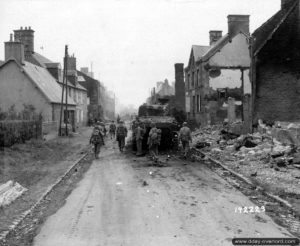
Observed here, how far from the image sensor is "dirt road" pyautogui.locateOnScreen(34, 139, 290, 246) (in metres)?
6.78

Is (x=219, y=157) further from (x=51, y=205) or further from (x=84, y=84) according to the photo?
(x=84, y=84)

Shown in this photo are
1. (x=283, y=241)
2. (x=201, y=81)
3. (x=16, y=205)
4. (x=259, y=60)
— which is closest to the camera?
(x=283, y=241)

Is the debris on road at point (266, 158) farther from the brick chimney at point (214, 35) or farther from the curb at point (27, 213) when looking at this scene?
the brick chimney at point (214, 35)

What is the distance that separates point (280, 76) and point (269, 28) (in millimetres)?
3134

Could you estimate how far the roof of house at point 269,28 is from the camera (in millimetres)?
22766

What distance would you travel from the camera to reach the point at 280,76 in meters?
23.2

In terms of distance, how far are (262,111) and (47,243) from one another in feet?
62.2

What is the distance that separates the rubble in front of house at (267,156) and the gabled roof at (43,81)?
1890cm

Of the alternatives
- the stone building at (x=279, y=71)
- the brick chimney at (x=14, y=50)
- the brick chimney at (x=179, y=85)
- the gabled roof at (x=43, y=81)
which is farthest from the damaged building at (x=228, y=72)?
the brick chimney at (x=14, y=50)

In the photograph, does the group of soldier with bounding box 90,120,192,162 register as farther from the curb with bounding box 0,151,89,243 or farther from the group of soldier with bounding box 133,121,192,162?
the curb with bounding box 0,151,89,243

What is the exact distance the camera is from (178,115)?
111 ft

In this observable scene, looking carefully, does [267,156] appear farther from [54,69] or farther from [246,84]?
[54,69]

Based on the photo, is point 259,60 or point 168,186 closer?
point 168,186

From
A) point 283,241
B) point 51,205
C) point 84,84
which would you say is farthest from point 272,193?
point 84,84
